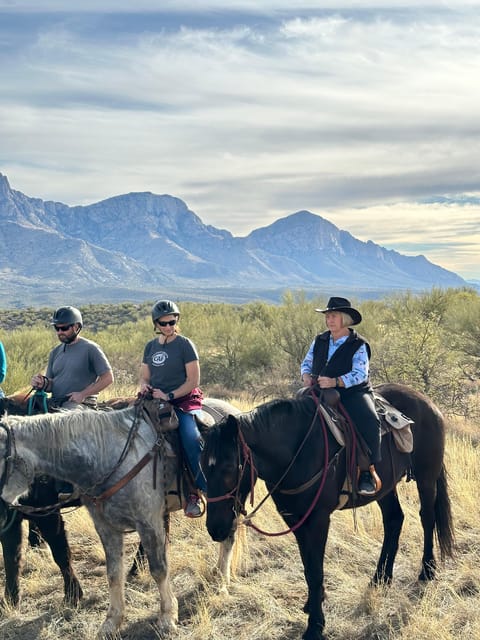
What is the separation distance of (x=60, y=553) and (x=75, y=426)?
154 centimetres

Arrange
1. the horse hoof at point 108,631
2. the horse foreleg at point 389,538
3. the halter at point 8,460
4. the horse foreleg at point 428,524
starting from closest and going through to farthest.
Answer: the halter at point 8,460 → the horse hoof at point 108,631 → the horse foreleg at point 389,538 → the horse foreleg at point 428,524

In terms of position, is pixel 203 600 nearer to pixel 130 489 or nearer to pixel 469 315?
pixel 130 489

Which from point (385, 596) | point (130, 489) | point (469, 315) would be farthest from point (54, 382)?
point (469, 315)

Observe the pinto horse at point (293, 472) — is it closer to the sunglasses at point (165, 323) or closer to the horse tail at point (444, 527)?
the horse tail at point (444, 527)

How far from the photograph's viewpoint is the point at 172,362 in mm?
5047

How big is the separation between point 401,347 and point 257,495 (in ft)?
34.6

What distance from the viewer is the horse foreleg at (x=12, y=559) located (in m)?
5.01


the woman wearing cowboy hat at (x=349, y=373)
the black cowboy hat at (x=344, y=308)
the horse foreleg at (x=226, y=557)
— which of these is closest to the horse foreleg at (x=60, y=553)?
the horse foreleg at (x=226, y=557)

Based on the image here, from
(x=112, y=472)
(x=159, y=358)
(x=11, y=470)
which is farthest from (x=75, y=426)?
(x=159, y=358)

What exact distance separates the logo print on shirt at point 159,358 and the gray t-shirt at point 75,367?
2.42ft

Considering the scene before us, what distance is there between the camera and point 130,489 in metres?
4.42

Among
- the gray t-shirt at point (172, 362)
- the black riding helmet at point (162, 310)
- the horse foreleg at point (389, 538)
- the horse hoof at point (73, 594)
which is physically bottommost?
the horse hoof at point (73, 594)

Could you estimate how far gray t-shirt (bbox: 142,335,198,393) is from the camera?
16.6 ft

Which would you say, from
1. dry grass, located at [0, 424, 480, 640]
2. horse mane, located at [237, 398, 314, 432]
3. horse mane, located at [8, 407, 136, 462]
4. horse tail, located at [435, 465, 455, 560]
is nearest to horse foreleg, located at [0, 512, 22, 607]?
dry grass, located at [0, 424, 480, 640]
